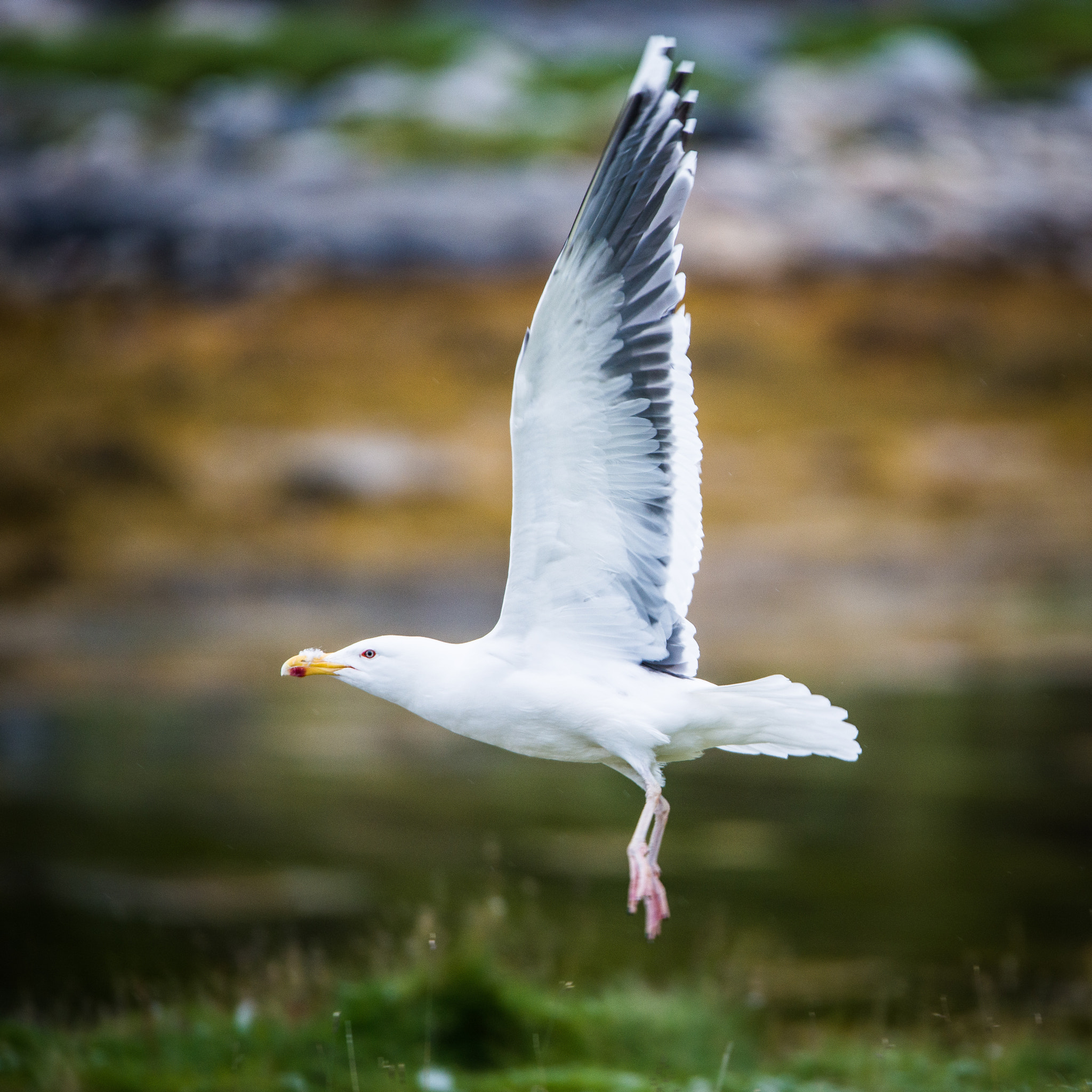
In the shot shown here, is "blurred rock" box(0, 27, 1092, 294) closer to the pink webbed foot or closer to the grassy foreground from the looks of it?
the grassy foreground

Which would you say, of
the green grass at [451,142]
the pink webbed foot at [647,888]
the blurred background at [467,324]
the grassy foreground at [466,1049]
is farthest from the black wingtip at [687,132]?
the green grass at [451,142]

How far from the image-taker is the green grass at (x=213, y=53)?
15133mm

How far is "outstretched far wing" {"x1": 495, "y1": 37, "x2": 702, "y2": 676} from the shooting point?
9.75ft

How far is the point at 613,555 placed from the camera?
327 centimetres

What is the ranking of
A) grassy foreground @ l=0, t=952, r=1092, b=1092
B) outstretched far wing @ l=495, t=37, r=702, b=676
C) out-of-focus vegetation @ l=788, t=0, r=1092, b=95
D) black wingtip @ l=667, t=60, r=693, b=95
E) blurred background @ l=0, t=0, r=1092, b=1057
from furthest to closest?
blurred background @ l=0, t=0, r=1092, b=1057 < out-of-focus vegetation @ l=788, t=0, r=1092, b=95 < grassy foreground @ l=0, t=952, r=1092, b=1092 < outstretched far wing @ l=495, t=37, r=702, b=676 < black wingtip @ l=667, t=60, r=693, b=95

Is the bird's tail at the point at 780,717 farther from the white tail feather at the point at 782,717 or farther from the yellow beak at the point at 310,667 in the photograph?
the yellow beak at the point at 310,667

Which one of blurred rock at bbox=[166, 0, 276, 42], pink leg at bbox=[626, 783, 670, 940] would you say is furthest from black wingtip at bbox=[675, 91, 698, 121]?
blurred rock at bbox=[166, 0, 276, 42]

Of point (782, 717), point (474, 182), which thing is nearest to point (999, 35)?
point (474, 182)

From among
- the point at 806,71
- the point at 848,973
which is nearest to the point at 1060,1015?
the point at 848,973

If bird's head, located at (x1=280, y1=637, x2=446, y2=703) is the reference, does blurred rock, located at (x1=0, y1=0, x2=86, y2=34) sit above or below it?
above

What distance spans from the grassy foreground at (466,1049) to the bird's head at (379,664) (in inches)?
37.9

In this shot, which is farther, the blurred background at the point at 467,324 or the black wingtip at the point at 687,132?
the blurred background at the point at 467,324

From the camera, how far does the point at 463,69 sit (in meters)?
15.4

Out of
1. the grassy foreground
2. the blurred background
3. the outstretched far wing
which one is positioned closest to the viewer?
the outstretched far wing
